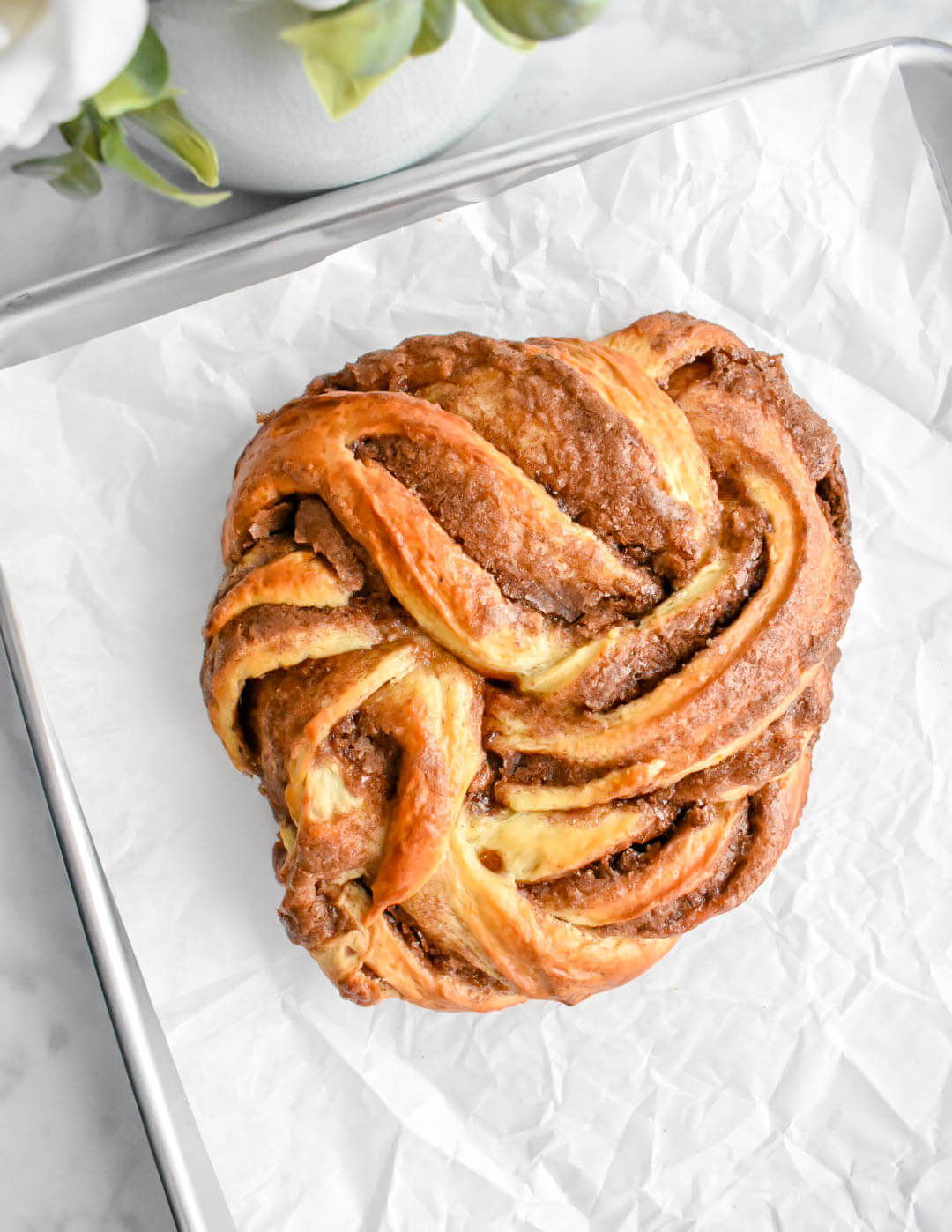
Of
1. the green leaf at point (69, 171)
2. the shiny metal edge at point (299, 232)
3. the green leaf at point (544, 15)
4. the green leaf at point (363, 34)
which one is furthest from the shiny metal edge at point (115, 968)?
the green leaf at point (544, 15)

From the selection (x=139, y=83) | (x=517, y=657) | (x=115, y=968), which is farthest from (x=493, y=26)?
(x=115, y=968)

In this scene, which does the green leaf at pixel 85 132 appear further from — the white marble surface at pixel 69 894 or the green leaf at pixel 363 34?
the white marble surface at pixel 69 894

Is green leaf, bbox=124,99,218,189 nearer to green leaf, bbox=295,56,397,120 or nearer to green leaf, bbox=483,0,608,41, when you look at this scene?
green leaf, bbox=295,56,397,120

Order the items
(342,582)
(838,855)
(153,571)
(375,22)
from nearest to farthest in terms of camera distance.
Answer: (375,22), (342,582), (153,571), (838,855)

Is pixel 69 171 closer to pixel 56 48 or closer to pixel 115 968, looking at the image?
pixel 56 48

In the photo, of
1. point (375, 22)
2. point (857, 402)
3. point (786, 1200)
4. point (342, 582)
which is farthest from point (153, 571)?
point (786, 1200)

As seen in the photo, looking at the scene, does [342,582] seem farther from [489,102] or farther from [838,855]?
[838,855]

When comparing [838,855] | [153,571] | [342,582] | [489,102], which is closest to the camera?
[342,582]

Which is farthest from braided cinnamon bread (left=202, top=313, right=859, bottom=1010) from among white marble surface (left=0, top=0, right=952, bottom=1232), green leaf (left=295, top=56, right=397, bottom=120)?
white marble surface (left=0, top=0, right=952, bottom=1232)
